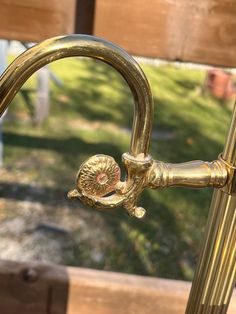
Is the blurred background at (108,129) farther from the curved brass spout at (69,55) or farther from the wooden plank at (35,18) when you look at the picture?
the curved brass spout at (69,55)

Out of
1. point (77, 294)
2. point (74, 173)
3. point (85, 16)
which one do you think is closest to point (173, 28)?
point (85, 16)

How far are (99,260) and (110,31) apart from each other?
99 cm

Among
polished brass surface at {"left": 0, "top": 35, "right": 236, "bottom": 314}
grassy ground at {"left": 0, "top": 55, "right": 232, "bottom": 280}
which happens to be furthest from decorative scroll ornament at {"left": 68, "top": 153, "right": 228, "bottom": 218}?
grassy ground at {"left": 0, "top": 55, "right": 232, "bottom": 280}

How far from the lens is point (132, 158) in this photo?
0.46 m

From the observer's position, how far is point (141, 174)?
461 mm

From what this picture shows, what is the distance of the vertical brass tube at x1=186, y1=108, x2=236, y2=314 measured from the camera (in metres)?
0.50

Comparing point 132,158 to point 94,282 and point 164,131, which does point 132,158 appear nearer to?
point 94,282

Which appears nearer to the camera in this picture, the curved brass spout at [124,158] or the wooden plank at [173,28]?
the curved brass spout at [124,158]

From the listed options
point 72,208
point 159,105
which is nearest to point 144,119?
point 72,208

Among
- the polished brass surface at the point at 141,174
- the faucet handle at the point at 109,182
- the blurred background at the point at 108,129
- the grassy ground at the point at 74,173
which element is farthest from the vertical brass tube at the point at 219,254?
the grassy ground at the point at 74,173

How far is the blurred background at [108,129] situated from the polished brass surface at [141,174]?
0.22 metres

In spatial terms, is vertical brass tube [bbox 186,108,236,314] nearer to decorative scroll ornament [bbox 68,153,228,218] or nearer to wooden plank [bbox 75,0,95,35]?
decorative scroll ornament [bbox 68,153,228,218]

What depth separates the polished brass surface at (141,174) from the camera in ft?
1.30

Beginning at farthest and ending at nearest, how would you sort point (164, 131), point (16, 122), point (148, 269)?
point (164, 131) < point (16, 122) < point (148, 269)
